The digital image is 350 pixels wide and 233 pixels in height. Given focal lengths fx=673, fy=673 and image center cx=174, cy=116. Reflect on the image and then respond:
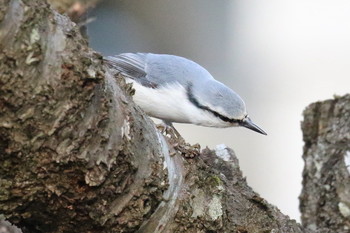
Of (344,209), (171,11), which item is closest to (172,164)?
(344,209)

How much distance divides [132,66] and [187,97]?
314 millimetres

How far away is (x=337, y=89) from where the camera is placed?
457cm

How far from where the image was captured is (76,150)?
110cm

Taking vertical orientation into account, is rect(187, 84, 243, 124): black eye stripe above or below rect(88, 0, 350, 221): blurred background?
below

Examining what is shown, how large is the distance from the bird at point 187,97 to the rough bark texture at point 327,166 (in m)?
0.34

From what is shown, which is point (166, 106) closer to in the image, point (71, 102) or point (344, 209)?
point (344, 209)

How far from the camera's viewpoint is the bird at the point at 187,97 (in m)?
2.58

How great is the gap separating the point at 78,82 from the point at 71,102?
3 centimetres

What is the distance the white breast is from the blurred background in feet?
6.08

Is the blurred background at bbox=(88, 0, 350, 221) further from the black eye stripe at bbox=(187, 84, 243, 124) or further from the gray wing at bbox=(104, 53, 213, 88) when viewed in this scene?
the black eye stripe at bbox=(187, 84, 243, 124)

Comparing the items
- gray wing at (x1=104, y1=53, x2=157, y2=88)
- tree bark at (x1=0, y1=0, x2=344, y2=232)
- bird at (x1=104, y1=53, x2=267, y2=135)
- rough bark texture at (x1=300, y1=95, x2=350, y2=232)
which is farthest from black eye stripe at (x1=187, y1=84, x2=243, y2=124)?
tree bark at (x1=0, y1=0, x2=344, y2=232)

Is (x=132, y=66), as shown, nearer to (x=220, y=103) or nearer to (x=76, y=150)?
(x=220, y=103)

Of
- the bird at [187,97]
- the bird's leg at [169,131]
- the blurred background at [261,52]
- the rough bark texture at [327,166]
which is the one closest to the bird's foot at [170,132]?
the bird's leg at [169,131]

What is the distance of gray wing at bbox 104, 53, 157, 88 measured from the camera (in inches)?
108
